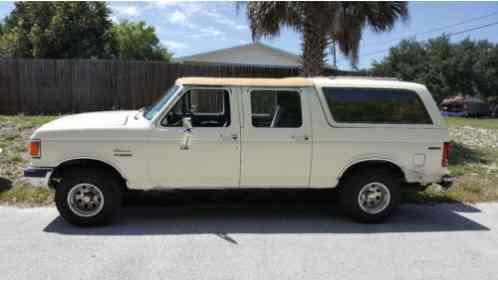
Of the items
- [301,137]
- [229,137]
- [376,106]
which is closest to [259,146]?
[229,137]

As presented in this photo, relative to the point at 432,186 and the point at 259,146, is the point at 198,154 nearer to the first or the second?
the point at 259,146

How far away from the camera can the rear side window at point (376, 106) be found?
5.02m

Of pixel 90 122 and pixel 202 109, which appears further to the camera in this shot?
pixel 202 109

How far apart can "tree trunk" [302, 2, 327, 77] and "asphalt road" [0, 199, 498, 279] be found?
4948 mm

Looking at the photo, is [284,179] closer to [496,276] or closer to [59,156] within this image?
[496,276]

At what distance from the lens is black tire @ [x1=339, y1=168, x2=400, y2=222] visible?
16.7 ft

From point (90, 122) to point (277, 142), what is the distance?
2485mm

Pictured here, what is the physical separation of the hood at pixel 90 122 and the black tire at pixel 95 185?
550mm

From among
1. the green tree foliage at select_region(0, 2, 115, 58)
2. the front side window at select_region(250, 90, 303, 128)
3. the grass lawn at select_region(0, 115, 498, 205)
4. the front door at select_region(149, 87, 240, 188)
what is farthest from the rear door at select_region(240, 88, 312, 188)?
the green tree foliage at select_region(0, 2, 115, 58)

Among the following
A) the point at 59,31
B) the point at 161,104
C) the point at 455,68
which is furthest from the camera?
the point at 455,68

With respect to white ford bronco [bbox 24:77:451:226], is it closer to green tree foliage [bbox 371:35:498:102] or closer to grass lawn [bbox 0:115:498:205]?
grass lawn [bbox 0:115:498:205]

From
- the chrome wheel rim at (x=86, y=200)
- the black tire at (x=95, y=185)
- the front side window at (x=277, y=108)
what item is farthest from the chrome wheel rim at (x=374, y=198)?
the chrome wheel rim at (x=86, y=200)

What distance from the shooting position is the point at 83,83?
12.2 m

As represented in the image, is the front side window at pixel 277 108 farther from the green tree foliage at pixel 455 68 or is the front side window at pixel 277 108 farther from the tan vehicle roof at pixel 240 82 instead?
the green tree foliage at pixel 455 68
